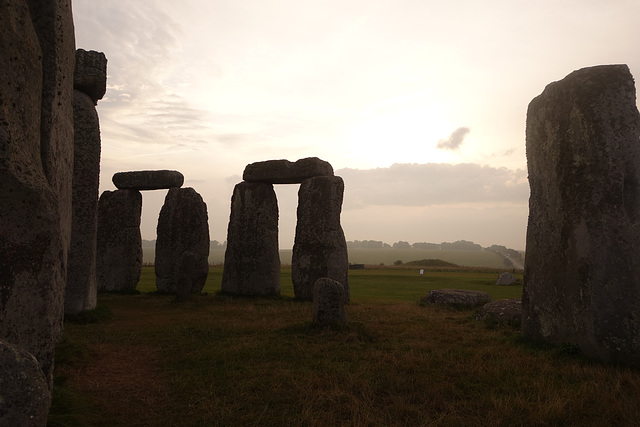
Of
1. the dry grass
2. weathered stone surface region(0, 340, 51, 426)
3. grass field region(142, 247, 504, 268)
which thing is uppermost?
weathered stone surface region(0, 340, 51, 426)

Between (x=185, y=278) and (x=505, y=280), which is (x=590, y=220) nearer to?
(x=185, y=278)

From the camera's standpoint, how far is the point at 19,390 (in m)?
2.14

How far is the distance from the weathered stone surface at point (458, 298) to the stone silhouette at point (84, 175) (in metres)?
8.26

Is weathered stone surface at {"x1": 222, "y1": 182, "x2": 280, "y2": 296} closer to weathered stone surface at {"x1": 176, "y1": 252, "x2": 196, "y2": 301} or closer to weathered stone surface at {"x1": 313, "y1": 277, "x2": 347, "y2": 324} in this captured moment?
weathered stone surface at {"x1": 176, "y1": 252, "x2": 196, "y2": 301}

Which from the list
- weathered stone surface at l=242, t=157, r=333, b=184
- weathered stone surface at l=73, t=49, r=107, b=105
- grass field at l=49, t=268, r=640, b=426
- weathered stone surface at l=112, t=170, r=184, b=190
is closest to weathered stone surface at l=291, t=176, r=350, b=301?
weathered stone surface at l=242, t=157, r=333, b=184

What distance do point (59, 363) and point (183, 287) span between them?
658 cm

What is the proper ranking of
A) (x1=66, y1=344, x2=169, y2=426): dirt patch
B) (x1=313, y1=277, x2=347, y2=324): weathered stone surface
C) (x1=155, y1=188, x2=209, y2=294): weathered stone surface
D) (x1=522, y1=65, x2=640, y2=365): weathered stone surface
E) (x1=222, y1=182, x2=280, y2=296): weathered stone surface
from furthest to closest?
(x1=155, y1=188, x2=209, y2=294): weathered stone surface, (x1=222, y1=182, x2=280, y2=296): weathered stone surface, (x1=313, y1=277, x2=347, y2=324): weathered stone surface, (x1=522, y1=65, x2=640, y2=365): weathered stone surface, (x1=66, y1=344, x2=169, y2=426): dirt patch

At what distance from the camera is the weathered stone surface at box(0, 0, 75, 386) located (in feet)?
10.6

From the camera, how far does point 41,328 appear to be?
11.0 ft

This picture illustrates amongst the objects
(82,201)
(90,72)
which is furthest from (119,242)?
(90,72)

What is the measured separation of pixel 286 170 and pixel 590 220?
980cm

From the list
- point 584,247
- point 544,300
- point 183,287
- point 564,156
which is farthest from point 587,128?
point 183,287

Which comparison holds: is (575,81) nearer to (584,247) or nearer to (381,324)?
(584,247)

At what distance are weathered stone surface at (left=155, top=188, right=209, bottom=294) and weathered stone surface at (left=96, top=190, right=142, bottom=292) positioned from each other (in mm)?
826
